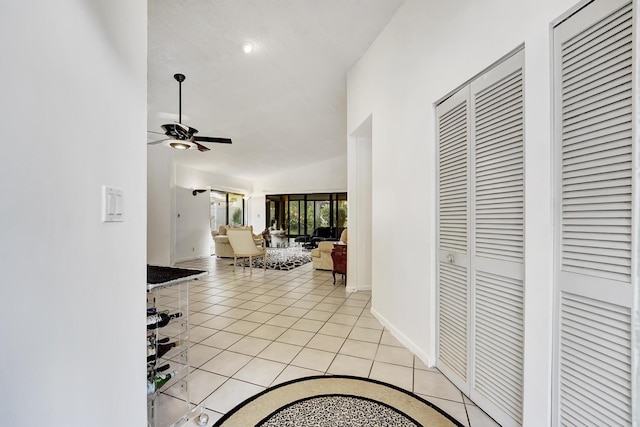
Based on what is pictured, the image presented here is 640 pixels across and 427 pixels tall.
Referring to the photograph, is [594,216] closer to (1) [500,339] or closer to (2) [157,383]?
(1) [500,339]

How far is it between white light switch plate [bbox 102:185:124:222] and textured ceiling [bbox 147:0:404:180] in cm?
242

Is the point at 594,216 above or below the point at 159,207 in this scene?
below

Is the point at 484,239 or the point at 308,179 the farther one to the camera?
the point at 308,179

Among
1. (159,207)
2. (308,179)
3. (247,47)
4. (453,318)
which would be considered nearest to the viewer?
(453,318)

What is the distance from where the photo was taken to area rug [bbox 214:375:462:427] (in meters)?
1.53

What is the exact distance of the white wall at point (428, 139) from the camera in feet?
4.10

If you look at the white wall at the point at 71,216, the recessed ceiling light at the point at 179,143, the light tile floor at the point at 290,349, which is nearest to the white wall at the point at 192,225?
the light tile floor at the point at 290,349

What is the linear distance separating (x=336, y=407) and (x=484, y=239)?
132 cm

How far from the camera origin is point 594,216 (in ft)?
3.56

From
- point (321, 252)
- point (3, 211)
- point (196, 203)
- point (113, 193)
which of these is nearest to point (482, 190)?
point (113, 193)

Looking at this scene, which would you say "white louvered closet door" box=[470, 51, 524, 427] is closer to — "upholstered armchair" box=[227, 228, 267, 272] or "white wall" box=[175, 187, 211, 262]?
"upholstered armchair" box=[227, 228, 267, 272]

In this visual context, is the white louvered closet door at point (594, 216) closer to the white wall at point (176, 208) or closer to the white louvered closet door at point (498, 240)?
the white louvered closet door at point (498, 240)

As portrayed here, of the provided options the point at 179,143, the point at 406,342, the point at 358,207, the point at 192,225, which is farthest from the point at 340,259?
the point at 192,225

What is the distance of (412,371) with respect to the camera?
2.04 meters
